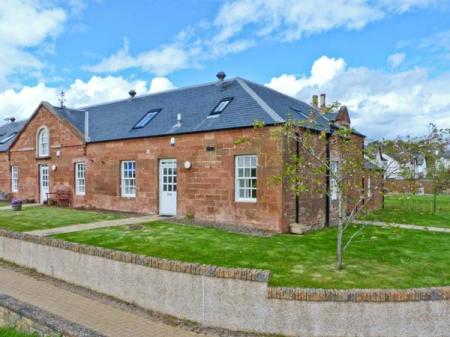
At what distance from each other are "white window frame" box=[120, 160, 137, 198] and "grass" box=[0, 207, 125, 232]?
132 centimetres

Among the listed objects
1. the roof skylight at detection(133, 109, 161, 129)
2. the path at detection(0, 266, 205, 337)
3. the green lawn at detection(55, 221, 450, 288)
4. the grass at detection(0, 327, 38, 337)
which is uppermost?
the roof skylight at detection(133, 109, 161, 129)

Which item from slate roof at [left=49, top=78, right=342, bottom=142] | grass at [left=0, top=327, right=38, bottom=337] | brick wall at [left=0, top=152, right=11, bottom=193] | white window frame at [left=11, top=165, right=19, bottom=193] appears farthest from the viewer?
brick wall at [left=0, top=152, right=11, bottom=193]

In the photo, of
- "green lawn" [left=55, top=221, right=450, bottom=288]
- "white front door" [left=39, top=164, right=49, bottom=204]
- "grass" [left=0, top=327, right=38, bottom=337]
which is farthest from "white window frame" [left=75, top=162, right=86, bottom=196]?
"grass" [left=0, top=327, right=38, bottom=337]

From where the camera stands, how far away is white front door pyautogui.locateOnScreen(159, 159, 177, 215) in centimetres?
1680

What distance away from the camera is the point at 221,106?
16438 mm

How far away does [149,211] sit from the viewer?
57.8 feet

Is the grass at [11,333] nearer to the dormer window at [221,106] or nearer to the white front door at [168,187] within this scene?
the white front door at [168,187]

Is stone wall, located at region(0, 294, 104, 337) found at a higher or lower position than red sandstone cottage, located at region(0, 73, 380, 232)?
lower

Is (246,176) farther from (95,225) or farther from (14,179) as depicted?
(14,179)

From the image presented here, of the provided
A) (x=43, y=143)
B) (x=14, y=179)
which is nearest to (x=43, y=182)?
(x=43, y=143)

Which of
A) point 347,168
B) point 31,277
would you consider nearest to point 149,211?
point 31,277

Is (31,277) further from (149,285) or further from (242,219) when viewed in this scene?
(242,219)

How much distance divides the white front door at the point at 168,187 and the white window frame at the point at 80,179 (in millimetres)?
6304

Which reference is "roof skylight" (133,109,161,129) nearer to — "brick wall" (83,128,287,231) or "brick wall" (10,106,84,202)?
"brick wall" (83,128,287,231)
